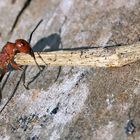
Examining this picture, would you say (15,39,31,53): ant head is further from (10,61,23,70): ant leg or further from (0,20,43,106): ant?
(10,61,23,70): ant leg

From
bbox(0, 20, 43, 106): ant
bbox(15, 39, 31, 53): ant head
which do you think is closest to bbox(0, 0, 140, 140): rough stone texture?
bbox(0, 20, 43, 106): ant

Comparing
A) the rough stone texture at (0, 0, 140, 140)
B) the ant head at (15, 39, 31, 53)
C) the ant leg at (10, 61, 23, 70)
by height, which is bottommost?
the rough stone texture at (0, 0, 140, 140)

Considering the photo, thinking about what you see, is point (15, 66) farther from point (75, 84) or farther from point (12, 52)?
point (75, 84)

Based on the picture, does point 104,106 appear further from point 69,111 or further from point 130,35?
point 130,35

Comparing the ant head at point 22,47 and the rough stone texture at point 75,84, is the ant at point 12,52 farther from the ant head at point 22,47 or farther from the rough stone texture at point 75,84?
the rough stone texture at point 75,84

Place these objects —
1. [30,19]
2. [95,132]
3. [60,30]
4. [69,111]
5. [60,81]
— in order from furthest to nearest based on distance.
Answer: [30,19], [60,30], [60,81], [69,111], [95,132]

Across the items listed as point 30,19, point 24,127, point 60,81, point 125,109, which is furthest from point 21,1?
point 125,109

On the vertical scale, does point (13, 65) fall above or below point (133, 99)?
above

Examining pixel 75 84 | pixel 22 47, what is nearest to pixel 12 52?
pixel 22 47
